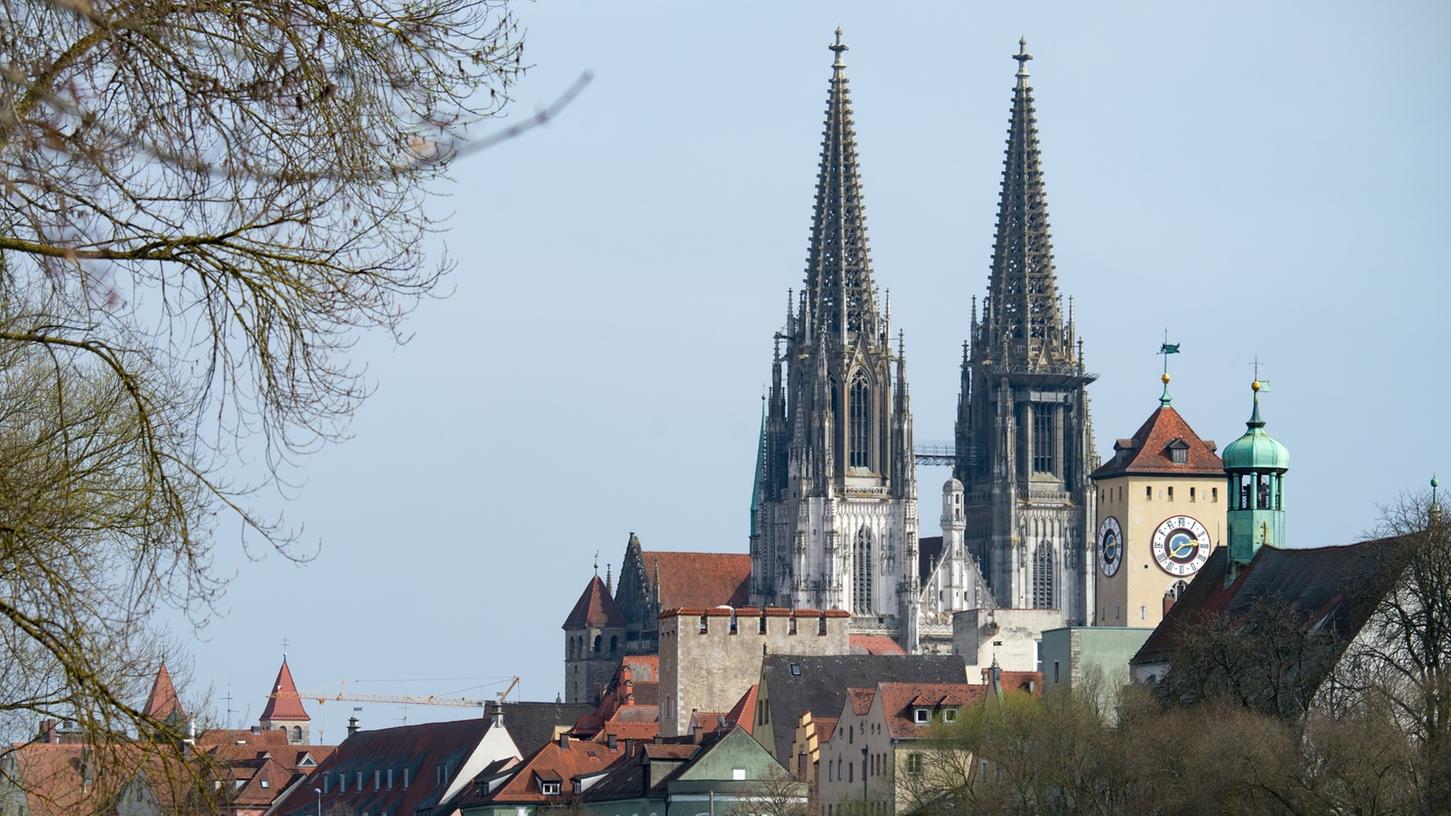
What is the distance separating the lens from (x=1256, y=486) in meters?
73.6

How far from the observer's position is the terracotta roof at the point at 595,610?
17488 cm

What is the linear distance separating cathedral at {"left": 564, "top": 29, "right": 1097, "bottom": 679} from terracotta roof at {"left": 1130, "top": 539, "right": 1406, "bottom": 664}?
8440 cm

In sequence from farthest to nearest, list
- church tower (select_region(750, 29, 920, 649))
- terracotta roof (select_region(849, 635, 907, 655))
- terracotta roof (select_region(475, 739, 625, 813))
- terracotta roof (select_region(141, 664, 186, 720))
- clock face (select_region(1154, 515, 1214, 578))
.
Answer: church tower (select_region(750, 29, 920, 649)) < terracotta roof (select_region(849, 635, 907, 655)) < terracotta roof (select_region(475, 739, 625, 813)) < clock face (select_region(1154, 515, 1214, 578)) < terracotta roof (select_region(141, 664, 186, 720))

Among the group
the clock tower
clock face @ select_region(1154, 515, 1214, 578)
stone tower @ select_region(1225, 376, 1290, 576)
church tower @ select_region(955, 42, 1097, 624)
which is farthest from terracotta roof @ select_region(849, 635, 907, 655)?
stone tower @ select_region(1225, 376, 1290, 576)

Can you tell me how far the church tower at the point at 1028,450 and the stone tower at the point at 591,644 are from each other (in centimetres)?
2298

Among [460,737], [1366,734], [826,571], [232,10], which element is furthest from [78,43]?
[826,571]

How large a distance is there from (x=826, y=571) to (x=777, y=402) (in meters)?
9.94

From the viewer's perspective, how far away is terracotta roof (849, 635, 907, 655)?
5709 inches

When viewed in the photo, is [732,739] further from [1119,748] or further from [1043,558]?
[1043,558]

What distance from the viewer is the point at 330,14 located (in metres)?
12.6

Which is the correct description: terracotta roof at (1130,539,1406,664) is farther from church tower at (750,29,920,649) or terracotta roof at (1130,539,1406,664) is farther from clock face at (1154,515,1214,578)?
church tower at (750,29,920,649)

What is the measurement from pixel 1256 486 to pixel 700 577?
104 metres

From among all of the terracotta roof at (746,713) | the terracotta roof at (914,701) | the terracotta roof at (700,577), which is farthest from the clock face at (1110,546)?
the terracotta roof at (700,577)

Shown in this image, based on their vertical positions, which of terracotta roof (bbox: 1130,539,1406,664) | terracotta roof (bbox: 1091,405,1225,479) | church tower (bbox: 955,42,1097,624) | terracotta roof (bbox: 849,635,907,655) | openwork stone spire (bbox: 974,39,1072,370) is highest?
openwork stone spire (bbox: 974,39,1072,370)
